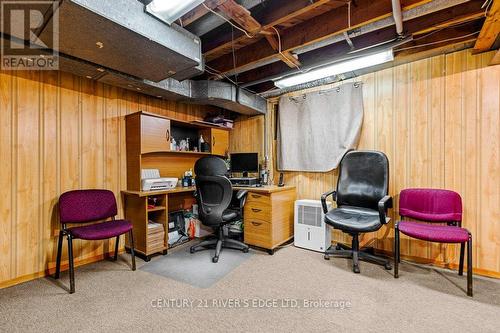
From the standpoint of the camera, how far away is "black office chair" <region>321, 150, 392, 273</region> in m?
2.47

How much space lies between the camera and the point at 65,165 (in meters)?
2.56

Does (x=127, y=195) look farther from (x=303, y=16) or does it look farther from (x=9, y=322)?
(x=303, y=16)

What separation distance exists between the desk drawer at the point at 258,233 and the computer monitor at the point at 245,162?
86cm

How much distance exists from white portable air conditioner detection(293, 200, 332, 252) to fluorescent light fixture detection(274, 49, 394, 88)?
1614 mm

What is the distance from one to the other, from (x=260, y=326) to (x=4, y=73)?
312cm

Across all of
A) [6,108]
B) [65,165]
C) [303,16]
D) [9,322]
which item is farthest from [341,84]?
[9,322]

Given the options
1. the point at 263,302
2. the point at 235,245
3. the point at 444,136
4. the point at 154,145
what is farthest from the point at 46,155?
the point at 444,136

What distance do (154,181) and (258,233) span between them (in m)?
1.48

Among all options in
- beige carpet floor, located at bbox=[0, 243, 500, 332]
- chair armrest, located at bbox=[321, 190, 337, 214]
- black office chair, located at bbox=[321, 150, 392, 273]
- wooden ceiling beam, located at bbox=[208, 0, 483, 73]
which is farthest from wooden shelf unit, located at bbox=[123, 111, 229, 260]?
black office chair, located at bbox=[321, 150, 392, 273]

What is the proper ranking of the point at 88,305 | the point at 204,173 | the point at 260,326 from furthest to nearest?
the point at 204,173 < the point at 88,305 < the point at 260,326

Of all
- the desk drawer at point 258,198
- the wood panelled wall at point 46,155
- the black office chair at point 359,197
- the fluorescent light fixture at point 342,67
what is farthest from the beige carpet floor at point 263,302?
the fluorescent light fixture at point 342,67

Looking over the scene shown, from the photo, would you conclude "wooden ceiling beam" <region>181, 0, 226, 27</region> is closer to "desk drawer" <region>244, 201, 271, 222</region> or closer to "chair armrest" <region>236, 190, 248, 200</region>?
"chair armrest" <region>236, 190, 248, 200</region>

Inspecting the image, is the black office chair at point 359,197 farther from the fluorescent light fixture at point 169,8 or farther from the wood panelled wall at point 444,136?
the fluorescent light fixture at point 169,8

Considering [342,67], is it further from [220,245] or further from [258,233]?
[220,245]
